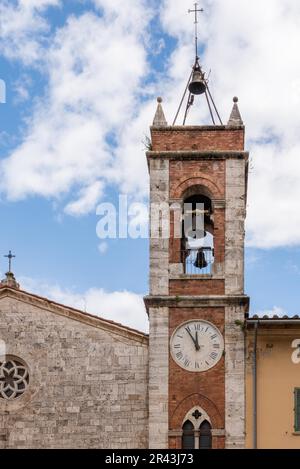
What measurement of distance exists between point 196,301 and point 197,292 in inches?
10.7

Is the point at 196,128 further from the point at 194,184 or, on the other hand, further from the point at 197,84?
the point at 197,84

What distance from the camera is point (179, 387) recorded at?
30.4m

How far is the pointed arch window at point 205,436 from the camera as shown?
30.0m

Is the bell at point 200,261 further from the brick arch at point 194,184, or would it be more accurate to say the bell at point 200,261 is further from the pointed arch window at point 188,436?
the pointed arch window at point 188,436

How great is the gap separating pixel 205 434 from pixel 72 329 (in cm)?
383

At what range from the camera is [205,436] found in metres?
30.1

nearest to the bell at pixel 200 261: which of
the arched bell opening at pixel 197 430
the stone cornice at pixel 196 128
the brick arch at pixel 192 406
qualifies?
the stone cornice at pixel 196 128

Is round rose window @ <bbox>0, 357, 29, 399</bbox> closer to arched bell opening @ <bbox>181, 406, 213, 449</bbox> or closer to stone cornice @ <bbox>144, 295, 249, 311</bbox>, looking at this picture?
stone cornice @ <bbox>144, 295, 249, 311</bbox>

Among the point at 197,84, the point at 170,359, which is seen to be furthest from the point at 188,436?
the point at 197,84

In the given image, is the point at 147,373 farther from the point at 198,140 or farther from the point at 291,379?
the point at 198,140

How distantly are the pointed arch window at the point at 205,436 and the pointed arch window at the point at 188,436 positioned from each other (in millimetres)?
175

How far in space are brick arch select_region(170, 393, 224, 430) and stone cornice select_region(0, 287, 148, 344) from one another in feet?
5.64

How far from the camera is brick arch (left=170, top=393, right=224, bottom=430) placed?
30.1 metres
